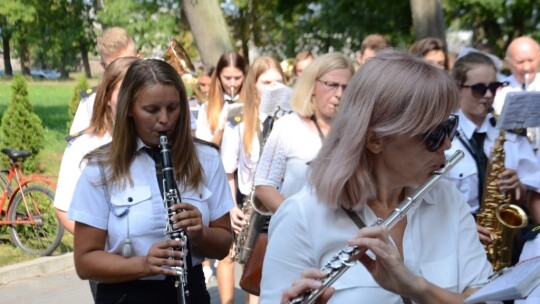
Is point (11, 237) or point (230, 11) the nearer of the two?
point (11, 237)

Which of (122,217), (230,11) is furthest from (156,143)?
(230,11)

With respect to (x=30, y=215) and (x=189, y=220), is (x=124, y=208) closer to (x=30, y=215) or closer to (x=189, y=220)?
(x=189, y=220)

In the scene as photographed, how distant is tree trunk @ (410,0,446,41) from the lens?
1738 cm

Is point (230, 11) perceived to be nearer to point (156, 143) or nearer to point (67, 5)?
point (67, 5)

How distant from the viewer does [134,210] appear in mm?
3592

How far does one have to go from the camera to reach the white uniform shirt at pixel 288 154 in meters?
5.42

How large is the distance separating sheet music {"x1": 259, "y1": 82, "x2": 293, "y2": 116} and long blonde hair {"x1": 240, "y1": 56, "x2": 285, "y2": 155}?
20.2 inches

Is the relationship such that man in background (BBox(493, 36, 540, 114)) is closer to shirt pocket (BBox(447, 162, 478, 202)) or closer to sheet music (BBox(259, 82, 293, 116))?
sheet music (BBox(259, 82, 293, 116))

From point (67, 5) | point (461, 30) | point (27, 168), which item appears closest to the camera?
point (27, 168)

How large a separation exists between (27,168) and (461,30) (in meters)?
27.7

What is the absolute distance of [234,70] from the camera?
812 cm

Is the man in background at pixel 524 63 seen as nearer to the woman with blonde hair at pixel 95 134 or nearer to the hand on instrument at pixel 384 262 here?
the woman with blonde hair at pixel 95 134

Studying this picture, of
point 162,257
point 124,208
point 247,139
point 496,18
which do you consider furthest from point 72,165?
point 496,18

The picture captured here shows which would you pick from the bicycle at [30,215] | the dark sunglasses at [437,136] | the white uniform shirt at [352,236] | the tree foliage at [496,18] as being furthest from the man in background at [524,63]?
the tree foliage at [496,18]
